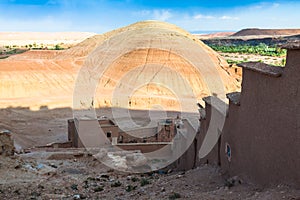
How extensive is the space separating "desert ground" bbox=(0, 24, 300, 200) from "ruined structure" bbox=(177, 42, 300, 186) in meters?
0.40

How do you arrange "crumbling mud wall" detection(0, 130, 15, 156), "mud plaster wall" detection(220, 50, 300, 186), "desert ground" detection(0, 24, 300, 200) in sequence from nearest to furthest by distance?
"mud plaster wall" detection(220, 50, 300, 186) < "desert ground" detection(0, 24, 300, 200) < "crumbling mud wall" detection(0, 130, 15, 156)

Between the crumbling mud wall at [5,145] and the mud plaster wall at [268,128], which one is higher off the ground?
the mud plaster wall at [268,128]

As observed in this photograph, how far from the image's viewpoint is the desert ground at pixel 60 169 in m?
8.84

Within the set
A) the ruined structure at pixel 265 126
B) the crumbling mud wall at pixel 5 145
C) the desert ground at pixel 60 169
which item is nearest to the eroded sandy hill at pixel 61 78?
the desert ground at pixel 60 169

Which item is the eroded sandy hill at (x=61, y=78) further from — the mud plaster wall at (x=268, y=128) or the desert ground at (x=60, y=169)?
the mud plaster wall at (x=268, y=128)

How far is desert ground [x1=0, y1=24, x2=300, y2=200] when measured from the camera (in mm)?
8836

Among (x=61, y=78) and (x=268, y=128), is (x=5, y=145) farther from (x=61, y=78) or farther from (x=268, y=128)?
(x=61, y=78)

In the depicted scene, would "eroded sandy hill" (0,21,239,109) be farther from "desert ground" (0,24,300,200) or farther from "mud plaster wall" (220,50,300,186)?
"mud plaster wall" (220,50,300,186)

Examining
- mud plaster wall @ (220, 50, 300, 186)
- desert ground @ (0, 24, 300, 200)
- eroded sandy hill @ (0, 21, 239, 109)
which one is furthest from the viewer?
eroded sandy hill @ (0, 21, 239, 109)

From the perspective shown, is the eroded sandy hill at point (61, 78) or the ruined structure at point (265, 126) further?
the eroded sandy hill at point (61, 78)

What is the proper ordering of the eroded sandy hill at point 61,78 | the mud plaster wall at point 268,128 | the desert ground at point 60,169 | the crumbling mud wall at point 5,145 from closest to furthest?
the mud plaster wall at point 268,128
the desert ground at point 60,169
the crumbling mud wall at point 5,145
the eroded sandy hill at point 61,78

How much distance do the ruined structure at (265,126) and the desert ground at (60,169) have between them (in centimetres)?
40

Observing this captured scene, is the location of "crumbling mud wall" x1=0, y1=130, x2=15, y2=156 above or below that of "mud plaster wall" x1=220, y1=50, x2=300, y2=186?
below


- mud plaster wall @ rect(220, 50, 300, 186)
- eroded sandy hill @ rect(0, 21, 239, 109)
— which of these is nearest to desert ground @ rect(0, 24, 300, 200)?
eroded sandy hill @ rect(0, 21, 239, 109)
